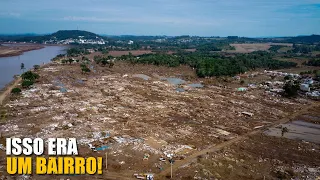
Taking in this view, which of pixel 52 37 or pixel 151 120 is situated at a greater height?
pixel 52 37

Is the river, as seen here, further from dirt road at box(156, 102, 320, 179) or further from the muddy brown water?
the muddy brown water

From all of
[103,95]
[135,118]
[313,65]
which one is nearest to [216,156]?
[135,118]

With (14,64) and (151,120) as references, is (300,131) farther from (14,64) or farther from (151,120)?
(14,64)

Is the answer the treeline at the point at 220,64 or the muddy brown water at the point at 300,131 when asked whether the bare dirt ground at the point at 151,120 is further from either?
the treeline at the point at 220,64

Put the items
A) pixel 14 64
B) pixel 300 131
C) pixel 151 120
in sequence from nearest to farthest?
pixel 300 131, pixel 151 120, pixel 14 64

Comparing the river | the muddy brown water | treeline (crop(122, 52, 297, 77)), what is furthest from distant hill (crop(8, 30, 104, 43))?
the muddy brown water

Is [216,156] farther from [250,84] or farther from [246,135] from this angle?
[250,84]

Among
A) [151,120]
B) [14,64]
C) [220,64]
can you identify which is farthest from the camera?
[14,64]

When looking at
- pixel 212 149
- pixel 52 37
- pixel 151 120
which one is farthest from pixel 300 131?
pixel 52 37
